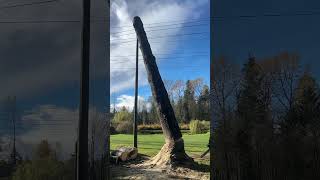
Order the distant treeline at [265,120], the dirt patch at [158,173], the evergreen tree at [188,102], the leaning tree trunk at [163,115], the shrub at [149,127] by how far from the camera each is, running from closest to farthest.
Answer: the distant treeline at [265,120] → the dirt patch at [158,173] → the leaning tree trunk at [163,115] → the evergreen tree at [188,102] → the shrub at [149,127]

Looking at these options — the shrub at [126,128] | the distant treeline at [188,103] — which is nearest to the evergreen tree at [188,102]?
the distant treeline at [188,103]

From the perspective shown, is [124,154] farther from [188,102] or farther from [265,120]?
[265,120]

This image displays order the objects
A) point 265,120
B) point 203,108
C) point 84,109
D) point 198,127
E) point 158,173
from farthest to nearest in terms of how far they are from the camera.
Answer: point 203,108 < point 198,127 < point 158,173 < point 84,109 < point 265,120

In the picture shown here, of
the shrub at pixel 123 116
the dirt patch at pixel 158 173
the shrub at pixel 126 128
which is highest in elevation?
the shrub at pixel 123 116

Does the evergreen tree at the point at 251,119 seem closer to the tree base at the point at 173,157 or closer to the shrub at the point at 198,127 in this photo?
the tree base at the point at 173,157

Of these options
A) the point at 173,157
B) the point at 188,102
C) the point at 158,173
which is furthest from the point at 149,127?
the point at 158,173

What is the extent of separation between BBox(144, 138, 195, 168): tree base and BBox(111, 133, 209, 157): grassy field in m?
0.40

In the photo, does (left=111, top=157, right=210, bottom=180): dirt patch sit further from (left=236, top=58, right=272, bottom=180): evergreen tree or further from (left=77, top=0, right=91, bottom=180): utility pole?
(left=77, top=0, right=91, bottom=180): utility pole

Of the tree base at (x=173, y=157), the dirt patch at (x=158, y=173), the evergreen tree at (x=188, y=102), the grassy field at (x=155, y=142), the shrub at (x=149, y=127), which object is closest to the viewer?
the dirt patch at (x=158, y=173)

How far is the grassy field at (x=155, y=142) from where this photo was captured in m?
13.1

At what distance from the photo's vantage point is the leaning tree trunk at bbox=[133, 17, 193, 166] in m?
12.6

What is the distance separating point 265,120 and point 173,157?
12.2 feet

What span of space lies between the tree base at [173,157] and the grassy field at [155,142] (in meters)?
0.40

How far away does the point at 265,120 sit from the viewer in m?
9.30
